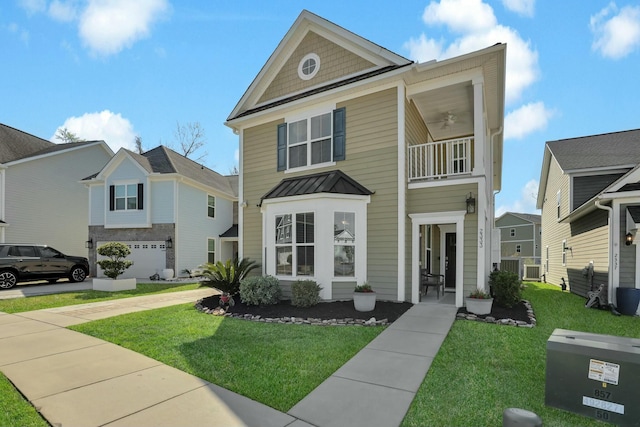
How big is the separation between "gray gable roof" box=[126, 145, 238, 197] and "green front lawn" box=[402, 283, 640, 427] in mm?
15851

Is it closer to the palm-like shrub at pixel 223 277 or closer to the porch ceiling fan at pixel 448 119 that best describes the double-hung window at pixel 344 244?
the palm-like shrub at pixel 223 277

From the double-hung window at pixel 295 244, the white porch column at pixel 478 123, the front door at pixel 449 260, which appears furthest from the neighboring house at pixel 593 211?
the double-hung window at pixel 295 244

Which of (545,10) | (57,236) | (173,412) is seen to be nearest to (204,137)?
(57,236)

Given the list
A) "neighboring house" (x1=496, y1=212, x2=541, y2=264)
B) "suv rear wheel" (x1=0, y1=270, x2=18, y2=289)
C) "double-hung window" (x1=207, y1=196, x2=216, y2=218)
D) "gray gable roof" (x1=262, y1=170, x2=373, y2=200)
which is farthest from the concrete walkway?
"neighboring house" (x1=496, y1=212, x2=541, y2=264)

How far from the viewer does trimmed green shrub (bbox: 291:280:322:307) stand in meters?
7.84

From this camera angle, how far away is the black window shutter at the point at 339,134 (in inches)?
368

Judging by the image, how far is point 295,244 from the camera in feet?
29.1

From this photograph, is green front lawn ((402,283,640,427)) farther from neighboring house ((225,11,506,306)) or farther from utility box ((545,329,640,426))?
neighboring house ((225,11,506,306))

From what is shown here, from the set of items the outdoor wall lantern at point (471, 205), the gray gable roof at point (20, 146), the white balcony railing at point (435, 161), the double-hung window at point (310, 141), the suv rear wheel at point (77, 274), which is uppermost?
→ the gray gable roof at point (20, 146)

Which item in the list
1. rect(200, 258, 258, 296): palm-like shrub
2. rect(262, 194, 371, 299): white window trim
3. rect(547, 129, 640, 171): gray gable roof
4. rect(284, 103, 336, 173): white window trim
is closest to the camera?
rect(262, 194, 371, 299): white window trim

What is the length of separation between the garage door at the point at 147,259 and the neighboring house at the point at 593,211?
17.6 m

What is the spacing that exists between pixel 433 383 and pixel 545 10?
872 cm

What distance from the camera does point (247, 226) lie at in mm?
11000

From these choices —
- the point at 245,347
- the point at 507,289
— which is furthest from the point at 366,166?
the point at 245,347
